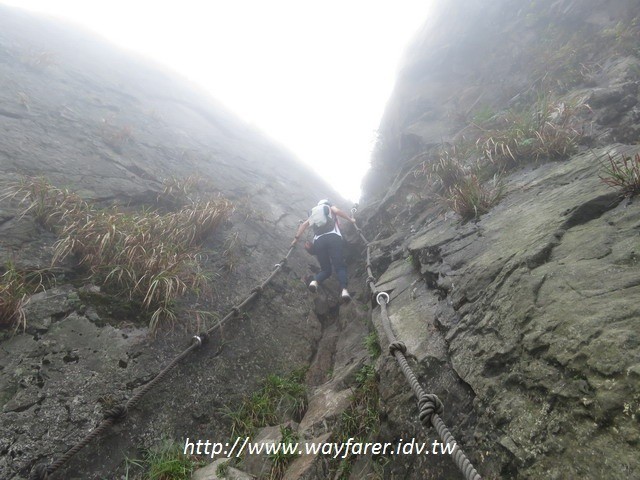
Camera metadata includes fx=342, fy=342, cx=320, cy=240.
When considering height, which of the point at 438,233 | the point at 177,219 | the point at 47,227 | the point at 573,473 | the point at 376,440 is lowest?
the point at 47,227

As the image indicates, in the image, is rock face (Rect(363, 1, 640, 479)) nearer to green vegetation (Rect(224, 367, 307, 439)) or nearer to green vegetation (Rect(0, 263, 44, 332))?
green vegetation (Rect(224, 367, 307, 439))

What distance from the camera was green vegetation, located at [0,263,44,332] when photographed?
383cm

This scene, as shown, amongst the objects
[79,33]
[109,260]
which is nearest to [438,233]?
[109,260]

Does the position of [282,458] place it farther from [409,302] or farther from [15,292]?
[15,292]

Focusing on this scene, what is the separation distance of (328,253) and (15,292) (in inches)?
208

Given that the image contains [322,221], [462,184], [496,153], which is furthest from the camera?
[322,221]

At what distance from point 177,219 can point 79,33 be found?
1709 centimetres

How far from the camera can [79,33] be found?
17.1m

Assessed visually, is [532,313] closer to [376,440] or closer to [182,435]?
[376,440]

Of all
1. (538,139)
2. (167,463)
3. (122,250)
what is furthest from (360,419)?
(538,139)

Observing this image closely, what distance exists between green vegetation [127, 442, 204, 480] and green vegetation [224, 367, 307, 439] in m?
0.60

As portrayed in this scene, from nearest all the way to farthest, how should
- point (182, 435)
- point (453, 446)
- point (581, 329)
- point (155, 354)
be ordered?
point (453, 446) < point (581, 329) < point (182, 435) < point (155, 354)

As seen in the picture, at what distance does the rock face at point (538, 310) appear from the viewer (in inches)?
79.2

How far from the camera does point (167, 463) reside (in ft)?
11.2
